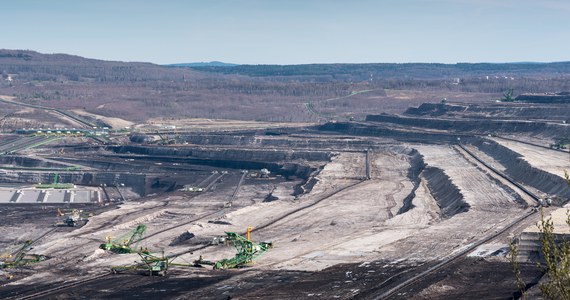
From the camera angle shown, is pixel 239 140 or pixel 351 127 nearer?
pixel 239 140

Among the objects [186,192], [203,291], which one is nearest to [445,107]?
[186,192]

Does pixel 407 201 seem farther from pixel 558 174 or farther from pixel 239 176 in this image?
pixel 239 176

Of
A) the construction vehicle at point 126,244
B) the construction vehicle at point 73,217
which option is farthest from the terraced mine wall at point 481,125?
the construction vehicle at point 126,244

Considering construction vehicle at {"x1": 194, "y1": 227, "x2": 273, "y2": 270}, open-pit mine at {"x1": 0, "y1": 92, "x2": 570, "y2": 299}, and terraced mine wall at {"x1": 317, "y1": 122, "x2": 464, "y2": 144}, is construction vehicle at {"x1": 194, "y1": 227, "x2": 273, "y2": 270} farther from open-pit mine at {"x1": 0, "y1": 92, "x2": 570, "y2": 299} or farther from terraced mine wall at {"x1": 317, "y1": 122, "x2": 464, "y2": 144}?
terraced mine wall at {"x1": 317, "y1": 122, "x2": 464, "y2": 144}

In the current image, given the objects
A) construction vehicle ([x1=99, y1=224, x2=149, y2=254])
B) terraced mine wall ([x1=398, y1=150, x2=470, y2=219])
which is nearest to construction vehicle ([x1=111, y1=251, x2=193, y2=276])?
construction vehicle ([x1=99, y1=224, x2=149, y2=254])

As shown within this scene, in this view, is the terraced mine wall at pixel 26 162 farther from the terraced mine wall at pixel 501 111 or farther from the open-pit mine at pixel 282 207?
the terraced mine wall at pixel 501 111

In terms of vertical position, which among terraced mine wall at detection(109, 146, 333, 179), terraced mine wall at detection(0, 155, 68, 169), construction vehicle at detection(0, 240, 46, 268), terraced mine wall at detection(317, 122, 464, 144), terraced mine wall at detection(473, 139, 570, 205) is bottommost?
terraced mine wall at detection(0, 155, 68, 169)
